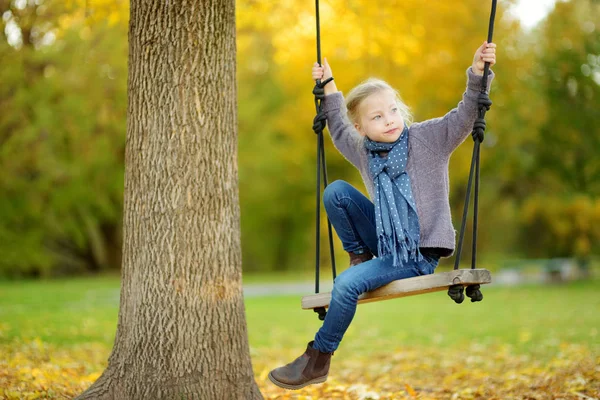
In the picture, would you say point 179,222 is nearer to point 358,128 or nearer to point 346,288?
point 346,288

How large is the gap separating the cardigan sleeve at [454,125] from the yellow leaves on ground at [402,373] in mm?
1621

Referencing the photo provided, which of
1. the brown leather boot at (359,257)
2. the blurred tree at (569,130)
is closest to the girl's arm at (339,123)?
the brown leather boot at (359,257)

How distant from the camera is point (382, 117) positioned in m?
3.73

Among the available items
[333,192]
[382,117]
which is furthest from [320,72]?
[333,192]

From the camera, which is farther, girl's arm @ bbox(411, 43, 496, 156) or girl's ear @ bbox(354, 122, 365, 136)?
girl's ear @ bbox(354, 122, 365, 136)

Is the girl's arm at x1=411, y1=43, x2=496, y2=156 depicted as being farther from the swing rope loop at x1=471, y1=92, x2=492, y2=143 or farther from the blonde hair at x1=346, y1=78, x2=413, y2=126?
the blonde hair at x1=346, y1=78, x2=413, y2=126

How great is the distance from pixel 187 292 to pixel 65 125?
11729mm

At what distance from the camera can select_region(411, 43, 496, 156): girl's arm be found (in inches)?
141

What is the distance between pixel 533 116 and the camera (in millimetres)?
16344

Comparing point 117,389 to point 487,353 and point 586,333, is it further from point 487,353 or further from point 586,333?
point 586,333

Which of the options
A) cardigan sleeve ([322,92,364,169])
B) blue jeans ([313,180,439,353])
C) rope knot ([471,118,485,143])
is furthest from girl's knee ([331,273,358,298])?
rope knot ([471,118,485,143])

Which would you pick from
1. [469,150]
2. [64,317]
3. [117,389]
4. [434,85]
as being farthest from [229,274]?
[469,150]

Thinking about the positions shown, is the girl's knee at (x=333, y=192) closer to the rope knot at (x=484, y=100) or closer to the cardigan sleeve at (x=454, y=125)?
the cardigan sleeve at (x=454, y=125)

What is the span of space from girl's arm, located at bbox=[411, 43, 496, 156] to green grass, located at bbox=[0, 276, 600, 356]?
3.78 metres
